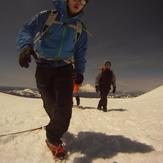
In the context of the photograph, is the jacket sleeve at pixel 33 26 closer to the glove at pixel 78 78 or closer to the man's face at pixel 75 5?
the man's face at pixel 75 5

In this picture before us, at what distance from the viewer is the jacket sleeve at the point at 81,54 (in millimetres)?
5887

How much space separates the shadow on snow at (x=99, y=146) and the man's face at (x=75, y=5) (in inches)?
116

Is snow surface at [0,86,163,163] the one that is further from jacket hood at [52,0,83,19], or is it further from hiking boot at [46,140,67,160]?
jacket hood at [52,0,83,19]

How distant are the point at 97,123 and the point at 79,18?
4285mm

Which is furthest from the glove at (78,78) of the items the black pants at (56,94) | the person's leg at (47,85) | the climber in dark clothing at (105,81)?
the climber in dark clothing at (105,81)

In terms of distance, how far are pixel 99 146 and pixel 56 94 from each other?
5.58 ft

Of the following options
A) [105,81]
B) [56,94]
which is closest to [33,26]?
[56,94]

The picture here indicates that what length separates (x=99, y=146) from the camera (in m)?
6.14

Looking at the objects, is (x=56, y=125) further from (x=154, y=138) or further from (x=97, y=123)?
(x=97, y=123)

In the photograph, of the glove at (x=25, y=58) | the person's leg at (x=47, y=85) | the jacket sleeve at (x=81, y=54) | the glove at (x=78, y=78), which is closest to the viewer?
the glove at (x=25, y=58)

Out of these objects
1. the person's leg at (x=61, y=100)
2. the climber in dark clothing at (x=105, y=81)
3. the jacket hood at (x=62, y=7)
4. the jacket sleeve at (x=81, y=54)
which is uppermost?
the jacket hood at (x=62, y=7)

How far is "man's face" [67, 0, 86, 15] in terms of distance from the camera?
5250 millimetres

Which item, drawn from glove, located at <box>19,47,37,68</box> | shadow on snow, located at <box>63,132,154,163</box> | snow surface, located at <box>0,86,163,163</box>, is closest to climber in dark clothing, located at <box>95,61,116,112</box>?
snow surface, located at <box>0,86,163,163</box>

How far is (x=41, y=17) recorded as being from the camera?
17.4 feet
